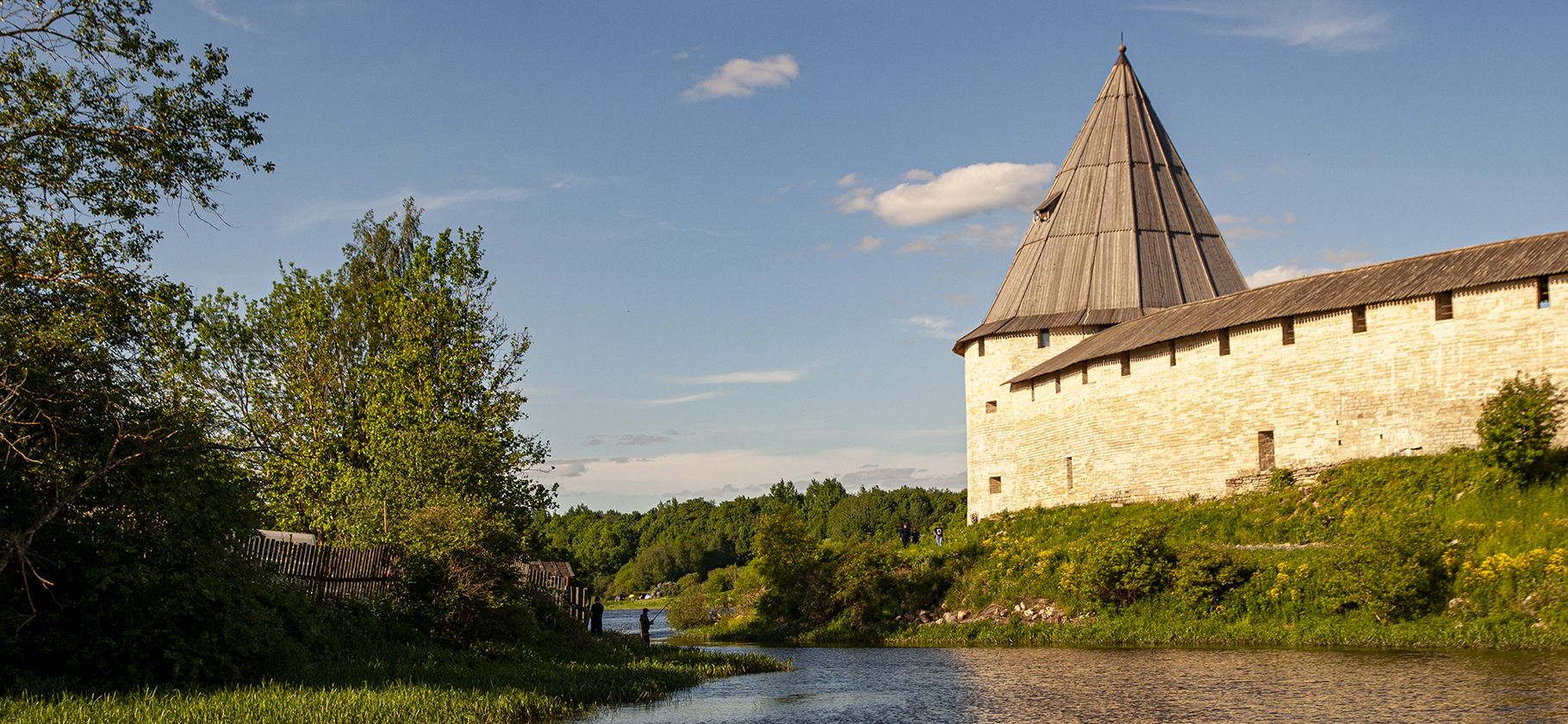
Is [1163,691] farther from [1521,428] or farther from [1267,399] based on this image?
[1267,399]

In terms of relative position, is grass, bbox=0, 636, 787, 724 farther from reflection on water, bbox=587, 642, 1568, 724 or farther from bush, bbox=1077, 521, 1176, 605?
bush, bbox=1077, 521, 1176, 605

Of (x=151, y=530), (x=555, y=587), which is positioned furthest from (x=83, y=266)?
(x=555, y=587)

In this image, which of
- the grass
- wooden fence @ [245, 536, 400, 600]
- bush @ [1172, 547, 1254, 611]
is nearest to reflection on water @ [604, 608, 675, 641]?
bush @ [1172, 547, 1254, 611]

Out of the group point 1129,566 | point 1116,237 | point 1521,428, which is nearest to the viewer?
point 1521,428

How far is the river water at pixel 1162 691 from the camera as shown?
1395cm

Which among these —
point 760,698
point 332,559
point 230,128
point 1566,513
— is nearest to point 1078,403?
point 1566,513

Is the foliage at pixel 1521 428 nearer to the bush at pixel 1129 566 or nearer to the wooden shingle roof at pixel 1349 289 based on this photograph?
the wooden shingle roof at pixel 1349 289

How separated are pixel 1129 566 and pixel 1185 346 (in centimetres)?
903

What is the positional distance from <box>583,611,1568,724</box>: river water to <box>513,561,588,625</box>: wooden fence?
445 centimetres

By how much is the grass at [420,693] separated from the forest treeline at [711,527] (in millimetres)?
73167

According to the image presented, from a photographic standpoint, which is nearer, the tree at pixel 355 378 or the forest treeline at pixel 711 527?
the tree at pixel 355 378

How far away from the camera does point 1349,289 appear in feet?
97.1

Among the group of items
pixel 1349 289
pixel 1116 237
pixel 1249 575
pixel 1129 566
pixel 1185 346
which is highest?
pixel 1116 237

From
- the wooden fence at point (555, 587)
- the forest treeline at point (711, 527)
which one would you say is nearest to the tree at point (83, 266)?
the wooden fence at point (555, 587)
